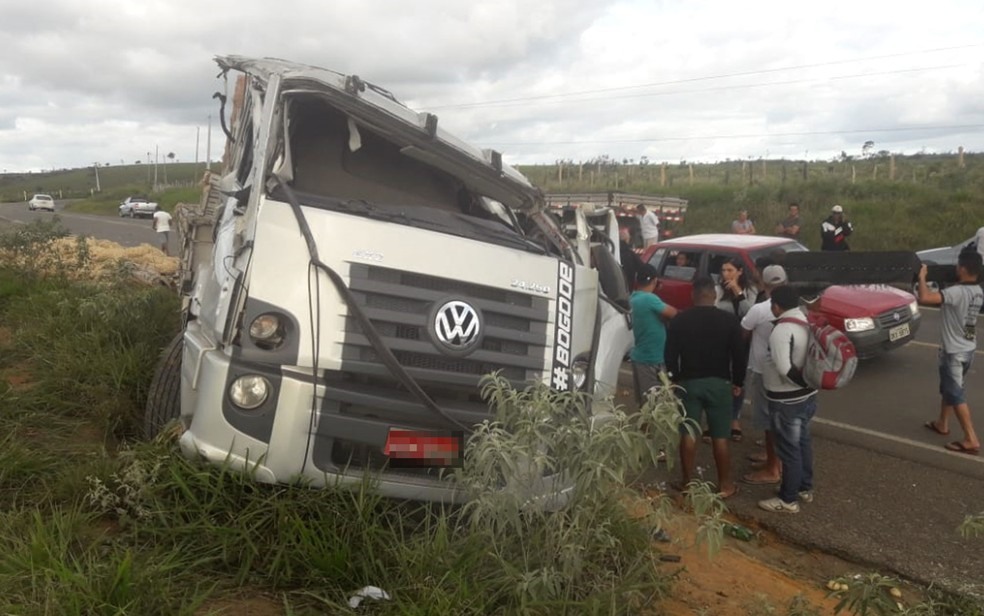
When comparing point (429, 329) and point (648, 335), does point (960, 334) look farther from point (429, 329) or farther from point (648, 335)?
point (429, 329)

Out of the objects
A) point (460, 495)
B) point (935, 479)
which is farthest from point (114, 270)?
point (935, 479)

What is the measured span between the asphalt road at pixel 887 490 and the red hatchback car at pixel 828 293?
0.58 meters

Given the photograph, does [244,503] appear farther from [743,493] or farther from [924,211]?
[924,211]

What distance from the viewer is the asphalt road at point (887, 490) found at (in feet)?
15.4

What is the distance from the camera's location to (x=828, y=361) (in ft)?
16.8

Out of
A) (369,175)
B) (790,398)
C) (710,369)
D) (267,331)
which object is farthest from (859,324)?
(267,331)

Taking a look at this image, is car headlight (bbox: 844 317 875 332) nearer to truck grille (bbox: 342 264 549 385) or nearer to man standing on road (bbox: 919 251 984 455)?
man standing on road (bbox: 919 251 984 455)

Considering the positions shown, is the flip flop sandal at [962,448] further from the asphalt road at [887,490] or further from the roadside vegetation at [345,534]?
the roadside vegetation at [345,534]

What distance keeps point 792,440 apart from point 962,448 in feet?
6.47

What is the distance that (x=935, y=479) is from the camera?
5.84 m

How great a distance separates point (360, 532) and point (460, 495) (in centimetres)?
45

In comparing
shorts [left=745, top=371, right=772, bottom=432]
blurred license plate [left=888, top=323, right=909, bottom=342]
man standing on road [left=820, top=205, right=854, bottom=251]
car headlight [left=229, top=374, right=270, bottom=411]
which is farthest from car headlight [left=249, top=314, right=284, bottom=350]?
man standing on road [left=820, top=205, right=854, bottom=251]

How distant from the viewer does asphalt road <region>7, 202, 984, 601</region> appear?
4.69 metres

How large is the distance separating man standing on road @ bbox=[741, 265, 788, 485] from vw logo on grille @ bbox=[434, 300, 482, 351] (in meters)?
2.64
